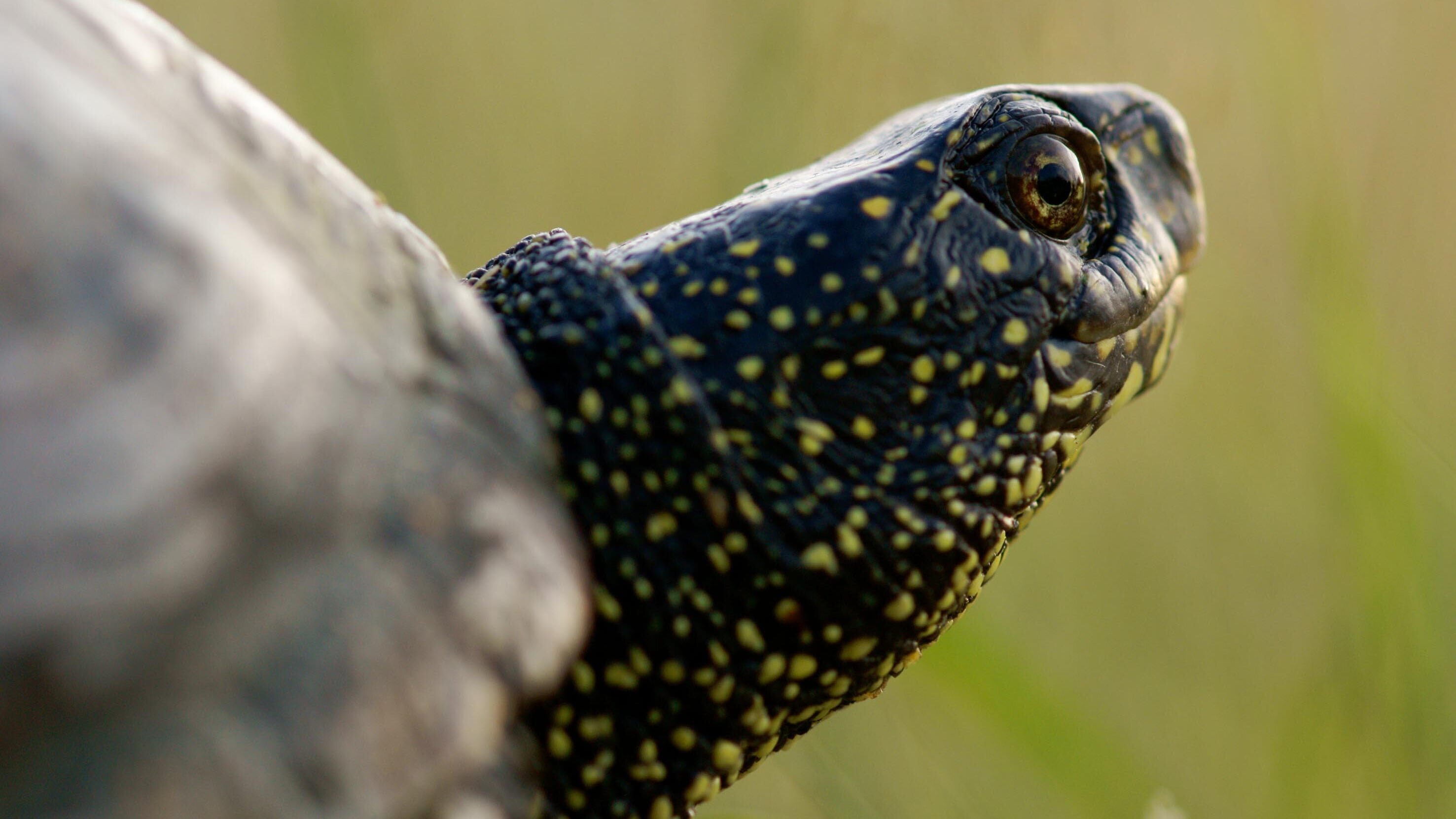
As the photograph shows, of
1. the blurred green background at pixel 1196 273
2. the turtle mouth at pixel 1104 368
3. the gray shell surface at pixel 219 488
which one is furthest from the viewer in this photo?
the blurred green background at pixel 1196 273

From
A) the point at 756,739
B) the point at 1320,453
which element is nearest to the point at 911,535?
the point at 756,739

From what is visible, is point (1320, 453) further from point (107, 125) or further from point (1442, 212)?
point (107, 125)

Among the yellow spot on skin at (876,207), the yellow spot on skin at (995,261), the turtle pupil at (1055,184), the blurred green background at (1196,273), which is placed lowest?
the blurred green background at (1196,273)

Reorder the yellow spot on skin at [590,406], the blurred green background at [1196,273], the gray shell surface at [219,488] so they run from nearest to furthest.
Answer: the gray shell surface at [219,488], the yellow spot on skin at [590,406], the blurred green background at [1196,273]

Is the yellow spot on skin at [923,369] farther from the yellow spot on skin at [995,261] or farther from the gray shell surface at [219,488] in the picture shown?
the gray shell surface at [219,488]

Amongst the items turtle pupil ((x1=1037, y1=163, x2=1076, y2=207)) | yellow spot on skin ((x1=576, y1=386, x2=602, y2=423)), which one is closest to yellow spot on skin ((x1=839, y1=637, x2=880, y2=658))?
yellow spot on skin ((x1=576, y1=386, x2=602, y2=423))

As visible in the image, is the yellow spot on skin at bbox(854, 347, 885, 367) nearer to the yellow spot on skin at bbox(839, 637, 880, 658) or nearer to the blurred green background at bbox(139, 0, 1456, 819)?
the yellow spot on skin at bbox(839, 637, 880, 658)

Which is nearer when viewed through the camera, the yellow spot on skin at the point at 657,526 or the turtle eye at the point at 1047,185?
the yellow spot on skin at the point at 657,526

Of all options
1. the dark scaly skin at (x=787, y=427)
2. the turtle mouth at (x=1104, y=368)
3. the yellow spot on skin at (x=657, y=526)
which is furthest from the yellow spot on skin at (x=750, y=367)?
the turtle mouth at (x=1104, y=368)
